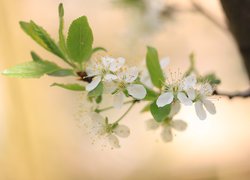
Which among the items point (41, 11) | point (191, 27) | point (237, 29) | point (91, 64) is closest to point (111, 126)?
point (91, 64)

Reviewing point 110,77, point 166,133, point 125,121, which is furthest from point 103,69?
point 125,121

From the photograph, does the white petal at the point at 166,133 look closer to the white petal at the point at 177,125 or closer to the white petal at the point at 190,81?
the white petal at the point at 177,125

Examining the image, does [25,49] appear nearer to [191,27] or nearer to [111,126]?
[191,27]

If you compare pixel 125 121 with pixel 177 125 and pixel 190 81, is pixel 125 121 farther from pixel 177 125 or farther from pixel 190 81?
pixel 190 81

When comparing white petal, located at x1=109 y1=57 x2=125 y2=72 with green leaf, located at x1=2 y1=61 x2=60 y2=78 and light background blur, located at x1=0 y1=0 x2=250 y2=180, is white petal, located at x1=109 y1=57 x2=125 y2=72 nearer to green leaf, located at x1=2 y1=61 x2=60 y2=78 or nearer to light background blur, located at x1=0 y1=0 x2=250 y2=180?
green leaf, located at x1=2 y1=61 x2=60 y2=78

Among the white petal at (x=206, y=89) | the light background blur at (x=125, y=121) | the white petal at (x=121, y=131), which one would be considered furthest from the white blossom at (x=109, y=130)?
the light background blur at (x=125, y=121)

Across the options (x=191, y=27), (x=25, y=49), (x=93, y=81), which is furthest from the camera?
(x=25, y=49)
